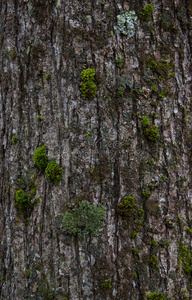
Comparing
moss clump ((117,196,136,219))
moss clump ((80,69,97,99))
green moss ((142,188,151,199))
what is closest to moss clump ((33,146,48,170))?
moss clump ((80,69,97,99))

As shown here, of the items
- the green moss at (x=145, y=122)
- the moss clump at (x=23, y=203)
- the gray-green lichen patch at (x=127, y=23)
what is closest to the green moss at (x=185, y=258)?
the green moss at (x=145, y=122)

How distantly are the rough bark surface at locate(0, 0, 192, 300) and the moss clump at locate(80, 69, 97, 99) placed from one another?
0.12 ft

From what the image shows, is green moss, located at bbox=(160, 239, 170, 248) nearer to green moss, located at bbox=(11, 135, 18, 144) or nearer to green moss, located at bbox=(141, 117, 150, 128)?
green moss, located at bbox=(141, 117, 150, 128)

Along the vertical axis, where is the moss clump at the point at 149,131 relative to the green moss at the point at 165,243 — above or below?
above

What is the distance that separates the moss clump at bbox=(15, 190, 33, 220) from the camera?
1.80m

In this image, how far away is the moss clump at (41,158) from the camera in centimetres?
176

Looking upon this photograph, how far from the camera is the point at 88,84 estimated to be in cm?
174

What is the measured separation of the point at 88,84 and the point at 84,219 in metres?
0.97

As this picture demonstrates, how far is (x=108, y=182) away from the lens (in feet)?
5.64

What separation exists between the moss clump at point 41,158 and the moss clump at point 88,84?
506 mm

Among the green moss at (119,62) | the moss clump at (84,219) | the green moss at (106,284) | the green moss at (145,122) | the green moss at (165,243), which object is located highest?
the green moss at (119,62)

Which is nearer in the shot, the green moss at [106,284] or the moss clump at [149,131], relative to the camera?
the green moss at [106,284]

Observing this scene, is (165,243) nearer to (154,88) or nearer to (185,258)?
(185,258)

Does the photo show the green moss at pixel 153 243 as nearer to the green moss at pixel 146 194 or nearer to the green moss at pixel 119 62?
the green moss at pixel 146 194
